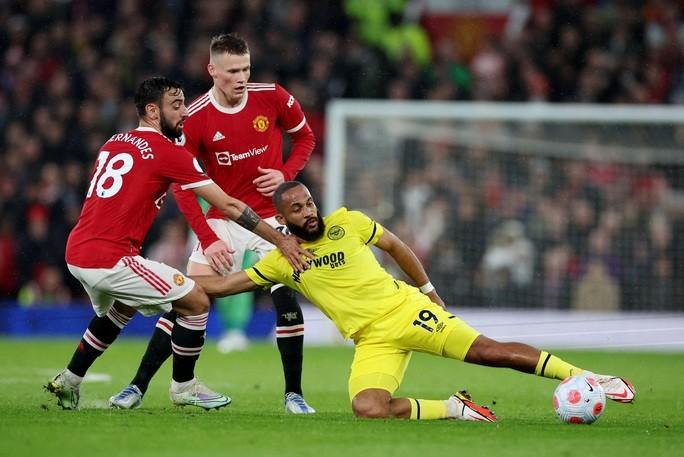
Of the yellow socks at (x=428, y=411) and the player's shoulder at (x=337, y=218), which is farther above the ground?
the player's shoulder at (x=337, y=218)

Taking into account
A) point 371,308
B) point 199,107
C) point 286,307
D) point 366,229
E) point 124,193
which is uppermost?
point 199,107

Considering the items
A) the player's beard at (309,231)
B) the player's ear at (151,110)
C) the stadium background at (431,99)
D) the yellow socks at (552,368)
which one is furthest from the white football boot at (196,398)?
the stadium background at (431,99)

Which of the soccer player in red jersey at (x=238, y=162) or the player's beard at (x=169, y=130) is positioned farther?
the soccer player in red jersey at (x=238, y=162)

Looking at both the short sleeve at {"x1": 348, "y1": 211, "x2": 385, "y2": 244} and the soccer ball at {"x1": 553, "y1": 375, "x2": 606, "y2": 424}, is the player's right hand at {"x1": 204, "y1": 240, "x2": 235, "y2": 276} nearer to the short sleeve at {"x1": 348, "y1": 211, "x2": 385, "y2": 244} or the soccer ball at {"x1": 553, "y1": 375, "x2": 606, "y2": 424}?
the short sleeve at {"x1": 348, "y1": 211, "x2": 385, "y2": 244}

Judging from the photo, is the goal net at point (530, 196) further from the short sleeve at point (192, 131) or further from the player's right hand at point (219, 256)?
the player's right hand at point (219, 256)

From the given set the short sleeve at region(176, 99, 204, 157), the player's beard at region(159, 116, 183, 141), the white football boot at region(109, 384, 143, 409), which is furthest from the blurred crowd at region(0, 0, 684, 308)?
the white football boot at region(109, 384, 143, 409)

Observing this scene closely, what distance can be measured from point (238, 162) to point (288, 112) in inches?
21.0

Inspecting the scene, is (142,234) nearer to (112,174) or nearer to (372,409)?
(112,174)

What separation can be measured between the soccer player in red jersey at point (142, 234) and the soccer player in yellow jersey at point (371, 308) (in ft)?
A: 0.58

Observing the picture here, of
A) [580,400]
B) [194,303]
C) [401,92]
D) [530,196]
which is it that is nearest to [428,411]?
[580,400]

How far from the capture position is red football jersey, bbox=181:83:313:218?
28.7ft

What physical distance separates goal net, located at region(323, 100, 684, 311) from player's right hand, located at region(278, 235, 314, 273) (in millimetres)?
7660

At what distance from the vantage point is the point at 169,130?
828cm

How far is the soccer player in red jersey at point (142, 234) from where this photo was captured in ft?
25.6
